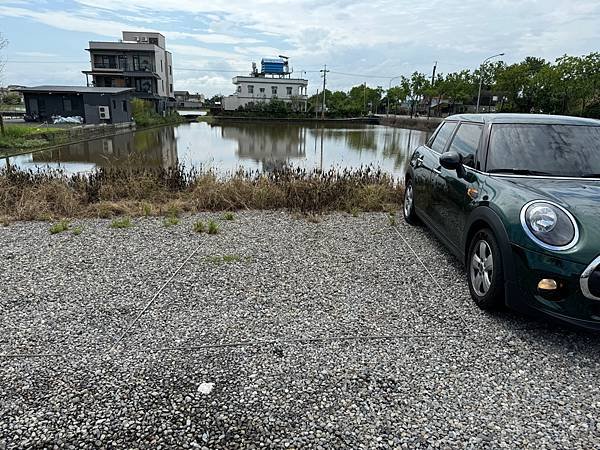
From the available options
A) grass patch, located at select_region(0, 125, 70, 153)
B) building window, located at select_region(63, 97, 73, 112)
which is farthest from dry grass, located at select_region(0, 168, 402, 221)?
building window, located at select_region(63, 97, 73, 112)

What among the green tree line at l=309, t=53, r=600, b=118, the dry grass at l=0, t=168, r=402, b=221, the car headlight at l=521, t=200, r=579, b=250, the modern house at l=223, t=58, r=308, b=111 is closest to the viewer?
the car headlight at l=521, t=200, r=579, b=250

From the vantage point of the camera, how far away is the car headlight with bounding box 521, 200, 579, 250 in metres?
2.55

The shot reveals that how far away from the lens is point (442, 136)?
189 inches

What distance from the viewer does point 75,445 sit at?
1.87m

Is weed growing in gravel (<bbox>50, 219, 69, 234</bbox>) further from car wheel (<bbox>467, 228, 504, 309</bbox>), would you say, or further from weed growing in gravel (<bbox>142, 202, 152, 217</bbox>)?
car wheel (<bbox>467, 228, 504, 309</bbox>)

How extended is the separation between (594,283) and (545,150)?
59.9 inches

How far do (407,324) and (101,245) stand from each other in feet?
11.8

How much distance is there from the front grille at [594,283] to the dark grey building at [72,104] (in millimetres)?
37606

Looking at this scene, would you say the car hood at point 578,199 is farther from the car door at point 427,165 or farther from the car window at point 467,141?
the car door at point 427,165

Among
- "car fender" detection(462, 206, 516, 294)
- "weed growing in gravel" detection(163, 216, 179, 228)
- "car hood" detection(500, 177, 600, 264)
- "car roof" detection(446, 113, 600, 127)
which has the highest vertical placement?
"car roof" detection(446, 113, 600, 127)

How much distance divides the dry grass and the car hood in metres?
3.57

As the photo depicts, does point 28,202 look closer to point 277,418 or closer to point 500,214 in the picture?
point 277,418

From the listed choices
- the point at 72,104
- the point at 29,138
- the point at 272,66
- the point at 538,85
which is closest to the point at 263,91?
the point at 272,66

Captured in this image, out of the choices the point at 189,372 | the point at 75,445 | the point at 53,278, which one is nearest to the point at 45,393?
the point at 75,445
